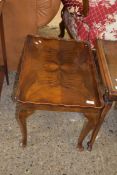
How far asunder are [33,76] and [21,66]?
0.29ft

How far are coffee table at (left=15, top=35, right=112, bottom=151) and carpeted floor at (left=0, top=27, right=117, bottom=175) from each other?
0.07 m

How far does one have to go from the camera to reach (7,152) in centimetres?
140

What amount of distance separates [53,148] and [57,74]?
18.1 inches

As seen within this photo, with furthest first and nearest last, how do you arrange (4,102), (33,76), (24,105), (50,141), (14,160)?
1. (4,102)
2. (50,141)
3. (14,160)
4. (33,76)
5. (24,105)

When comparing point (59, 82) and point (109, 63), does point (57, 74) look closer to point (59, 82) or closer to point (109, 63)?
point (59, 82)

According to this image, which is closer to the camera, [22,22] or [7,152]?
[7,152]

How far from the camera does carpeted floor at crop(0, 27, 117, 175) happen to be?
1354 millimetres

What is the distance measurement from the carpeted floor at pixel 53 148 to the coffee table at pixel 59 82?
0.23 feet

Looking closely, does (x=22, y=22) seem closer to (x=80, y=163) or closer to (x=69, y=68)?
(x=69, y=68)

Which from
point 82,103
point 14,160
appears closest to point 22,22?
point 82,103

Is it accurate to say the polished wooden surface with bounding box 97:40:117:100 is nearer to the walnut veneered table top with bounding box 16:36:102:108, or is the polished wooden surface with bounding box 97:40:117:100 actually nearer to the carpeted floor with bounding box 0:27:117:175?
the walnut veneered table top with bounding box 16:36:102:108

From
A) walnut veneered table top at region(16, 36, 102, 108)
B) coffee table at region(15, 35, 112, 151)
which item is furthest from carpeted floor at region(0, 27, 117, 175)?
walnut veneered table top at region(16, 36, 102, 108)

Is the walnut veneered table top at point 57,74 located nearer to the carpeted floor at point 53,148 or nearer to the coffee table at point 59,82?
the coffee table at point 59,82

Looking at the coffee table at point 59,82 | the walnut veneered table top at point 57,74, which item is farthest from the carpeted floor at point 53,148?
the walnut veneered table top at point 57,74
